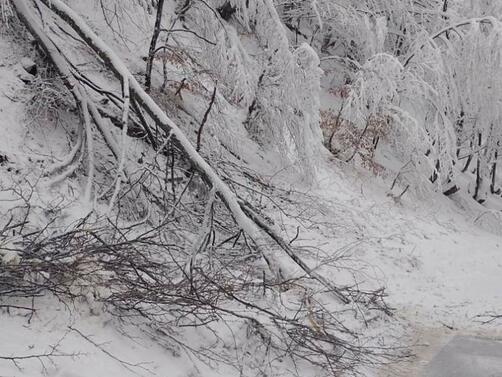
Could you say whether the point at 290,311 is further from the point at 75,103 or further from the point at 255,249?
the point at 75,103

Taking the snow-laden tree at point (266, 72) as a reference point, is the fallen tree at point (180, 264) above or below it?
below

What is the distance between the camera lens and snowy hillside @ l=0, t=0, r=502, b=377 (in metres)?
4.52

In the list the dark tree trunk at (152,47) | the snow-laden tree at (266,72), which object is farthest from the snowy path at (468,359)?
the dark tree trunk at (152,47)

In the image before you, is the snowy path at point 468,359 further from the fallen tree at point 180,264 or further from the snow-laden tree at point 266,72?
the snow-laden tree at point 266,72

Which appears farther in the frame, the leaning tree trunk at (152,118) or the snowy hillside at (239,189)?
the leaning tree trunk at (152,118)

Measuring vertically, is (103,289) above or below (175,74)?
below

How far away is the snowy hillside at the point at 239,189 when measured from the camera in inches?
178

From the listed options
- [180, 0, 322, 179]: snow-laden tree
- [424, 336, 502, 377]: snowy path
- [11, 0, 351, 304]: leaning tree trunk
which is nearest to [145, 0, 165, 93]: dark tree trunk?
[180, 0, 322, 179]: snow-laden tree

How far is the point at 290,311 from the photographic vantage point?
5617mm

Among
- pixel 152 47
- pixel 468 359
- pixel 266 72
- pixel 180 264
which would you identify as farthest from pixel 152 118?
pixel 468 359

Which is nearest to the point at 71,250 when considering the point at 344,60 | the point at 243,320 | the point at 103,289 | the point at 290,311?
the point at 103,289

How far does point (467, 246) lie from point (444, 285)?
2290mm

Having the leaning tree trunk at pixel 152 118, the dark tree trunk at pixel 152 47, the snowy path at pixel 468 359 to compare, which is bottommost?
the snowy path at pixel 468 359

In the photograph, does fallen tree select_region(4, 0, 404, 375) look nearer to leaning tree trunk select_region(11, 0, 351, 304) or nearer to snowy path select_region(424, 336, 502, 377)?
leaning tree trunk select_region(11, 0, 351, 304)
